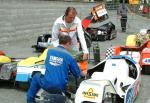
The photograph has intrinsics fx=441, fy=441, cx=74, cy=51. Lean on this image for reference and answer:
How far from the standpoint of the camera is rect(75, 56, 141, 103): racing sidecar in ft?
21.1

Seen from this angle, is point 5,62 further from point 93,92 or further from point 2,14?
point 2,14

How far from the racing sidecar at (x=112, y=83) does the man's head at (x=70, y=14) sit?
1.09 m

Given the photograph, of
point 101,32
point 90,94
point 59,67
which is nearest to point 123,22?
point 101,32

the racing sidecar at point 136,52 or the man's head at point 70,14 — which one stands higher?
the man's head at point 70,14

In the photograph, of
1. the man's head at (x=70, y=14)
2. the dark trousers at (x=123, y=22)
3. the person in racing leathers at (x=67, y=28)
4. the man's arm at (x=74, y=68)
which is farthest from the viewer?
the dark trousers at (x=123, y=22)

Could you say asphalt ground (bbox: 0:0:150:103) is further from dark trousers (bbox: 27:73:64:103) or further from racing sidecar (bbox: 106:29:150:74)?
dark trousers (bbox: 27:73:64:103)

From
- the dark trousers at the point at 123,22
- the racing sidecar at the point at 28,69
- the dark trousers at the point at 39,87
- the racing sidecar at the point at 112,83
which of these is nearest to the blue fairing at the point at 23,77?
the racing sidecar at the point at 28,69

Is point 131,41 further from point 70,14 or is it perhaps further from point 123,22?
point 123,22

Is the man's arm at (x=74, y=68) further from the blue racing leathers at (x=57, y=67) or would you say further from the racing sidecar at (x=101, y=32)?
the racing sidecar at (x=101, y=32)

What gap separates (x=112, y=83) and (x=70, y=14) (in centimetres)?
145

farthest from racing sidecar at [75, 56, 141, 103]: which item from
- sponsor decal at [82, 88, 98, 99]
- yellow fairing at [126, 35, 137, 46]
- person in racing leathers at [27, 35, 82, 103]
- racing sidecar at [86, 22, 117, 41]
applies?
racing sidecar at [86, 22, 117, 41]

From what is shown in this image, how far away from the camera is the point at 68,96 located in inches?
256

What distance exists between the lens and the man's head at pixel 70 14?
7470 millimetres

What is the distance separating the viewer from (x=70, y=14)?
7562 mm
